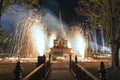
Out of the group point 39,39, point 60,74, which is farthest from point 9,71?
point 39,39

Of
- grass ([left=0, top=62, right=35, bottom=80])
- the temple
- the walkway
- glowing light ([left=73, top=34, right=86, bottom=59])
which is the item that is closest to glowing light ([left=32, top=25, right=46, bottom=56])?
the temple

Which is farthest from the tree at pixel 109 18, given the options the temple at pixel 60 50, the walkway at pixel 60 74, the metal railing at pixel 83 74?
the temple at pixel 60 50

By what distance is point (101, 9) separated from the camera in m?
33.0

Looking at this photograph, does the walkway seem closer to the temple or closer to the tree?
the tree

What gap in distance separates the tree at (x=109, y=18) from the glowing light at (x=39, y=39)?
32772 millimetres

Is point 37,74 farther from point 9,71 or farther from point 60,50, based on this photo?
point 60,50

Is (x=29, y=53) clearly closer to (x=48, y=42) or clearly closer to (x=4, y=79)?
(x=48, y=42)

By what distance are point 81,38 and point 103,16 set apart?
47.2m

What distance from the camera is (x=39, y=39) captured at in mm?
70562

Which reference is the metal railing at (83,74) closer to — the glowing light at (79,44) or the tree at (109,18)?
the tree at (109,18)

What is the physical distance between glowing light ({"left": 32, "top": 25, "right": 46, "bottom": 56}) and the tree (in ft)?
108

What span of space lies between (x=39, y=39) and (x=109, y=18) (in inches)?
1568

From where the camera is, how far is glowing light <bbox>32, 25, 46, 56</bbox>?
67.7 metres

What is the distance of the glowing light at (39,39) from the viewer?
67.7m
